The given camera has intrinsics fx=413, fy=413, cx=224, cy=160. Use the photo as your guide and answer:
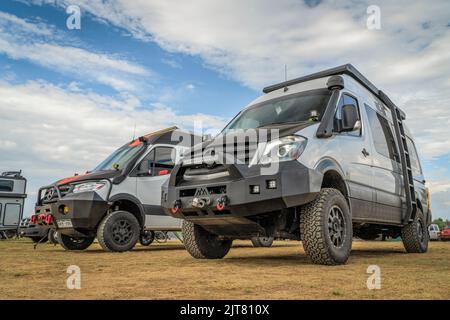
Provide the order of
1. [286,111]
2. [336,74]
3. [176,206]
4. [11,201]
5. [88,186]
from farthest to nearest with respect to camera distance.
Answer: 1. [11,201]
2. [88,186]
3. [336,74]
4. [286,111]
5. [176,206]

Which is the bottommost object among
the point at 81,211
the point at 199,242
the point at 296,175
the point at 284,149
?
the point at 199,242

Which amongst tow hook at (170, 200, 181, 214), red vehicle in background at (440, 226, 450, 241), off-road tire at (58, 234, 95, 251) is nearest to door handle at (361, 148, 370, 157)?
tow hook at (170, 200, 181, 214)

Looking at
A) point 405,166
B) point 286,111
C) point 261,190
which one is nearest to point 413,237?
point 405,166

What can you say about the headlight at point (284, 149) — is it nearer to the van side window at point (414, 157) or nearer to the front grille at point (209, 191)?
the front grille at point (209, 191)

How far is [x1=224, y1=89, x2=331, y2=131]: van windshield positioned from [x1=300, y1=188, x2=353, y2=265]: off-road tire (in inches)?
42.4

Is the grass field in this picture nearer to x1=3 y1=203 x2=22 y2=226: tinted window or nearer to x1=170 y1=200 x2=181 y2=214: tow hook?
x1=170 y1=200 x2=181 y2=214: tow hook

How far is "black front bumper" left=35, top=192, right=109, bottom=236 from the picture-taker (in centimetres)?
791

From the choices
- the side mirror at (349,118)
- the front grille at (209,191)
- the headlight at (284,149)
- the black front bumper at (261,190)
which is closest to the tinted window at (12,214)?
the front grille at (209,191)

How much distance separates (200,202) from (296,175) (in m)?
1.17

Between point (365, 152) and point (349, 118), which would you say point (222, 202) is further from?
point (365, 152)

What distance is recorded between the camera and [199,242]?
5.90 meters
